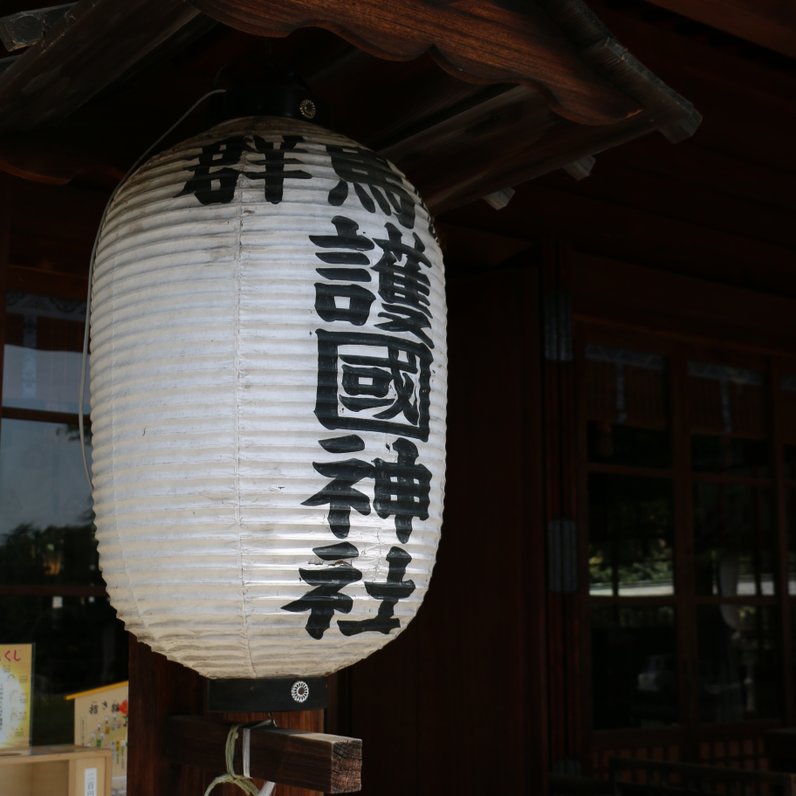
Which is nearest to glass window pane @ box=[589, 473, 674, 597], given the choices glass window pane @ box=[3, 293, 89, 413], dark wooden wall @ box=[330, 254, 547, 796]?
dark wooden wall @ box=[330, 254, 547, 796]

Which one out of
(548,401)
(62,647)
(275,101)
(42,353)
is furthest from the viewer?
(548,401)

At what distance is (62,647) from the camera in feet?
14.2

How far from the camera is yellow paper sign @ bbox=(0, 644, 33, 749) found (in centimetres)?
384

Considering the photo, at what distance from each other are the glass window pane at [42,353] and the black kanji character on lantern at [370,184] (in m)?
2.08

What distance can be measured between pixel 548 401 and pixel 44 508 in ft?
6.59

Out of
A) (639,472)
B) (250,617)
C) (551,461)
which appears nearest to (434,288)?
(250,617)

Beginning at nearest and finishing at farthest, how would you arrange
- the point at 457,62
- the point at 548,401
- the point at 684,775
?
1. the point at 457,62
2. the point at 684,775
3. the point at 548,401

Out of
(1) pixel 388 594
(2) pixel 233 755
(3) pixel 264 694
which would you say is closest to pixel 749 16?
(1) pixel 388 594

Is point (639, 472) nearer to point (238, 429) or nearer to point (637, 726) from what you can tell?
point (637, 726)

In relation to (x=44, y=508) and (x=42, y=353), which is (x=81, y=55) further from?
(x=44, y=508)

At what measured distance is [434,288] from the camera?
2223mm

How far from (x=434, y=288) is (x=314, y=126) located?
0.40m

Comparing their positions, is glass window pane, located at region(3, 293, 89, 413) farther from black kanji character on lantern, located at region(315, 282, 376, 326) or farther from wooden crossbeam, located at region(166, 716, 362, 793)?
black kanji character on lantern, located at region(315, 282, 376, 326)

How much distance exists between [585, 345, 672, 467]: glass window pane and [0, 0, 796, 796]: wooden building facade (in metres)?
0.01
